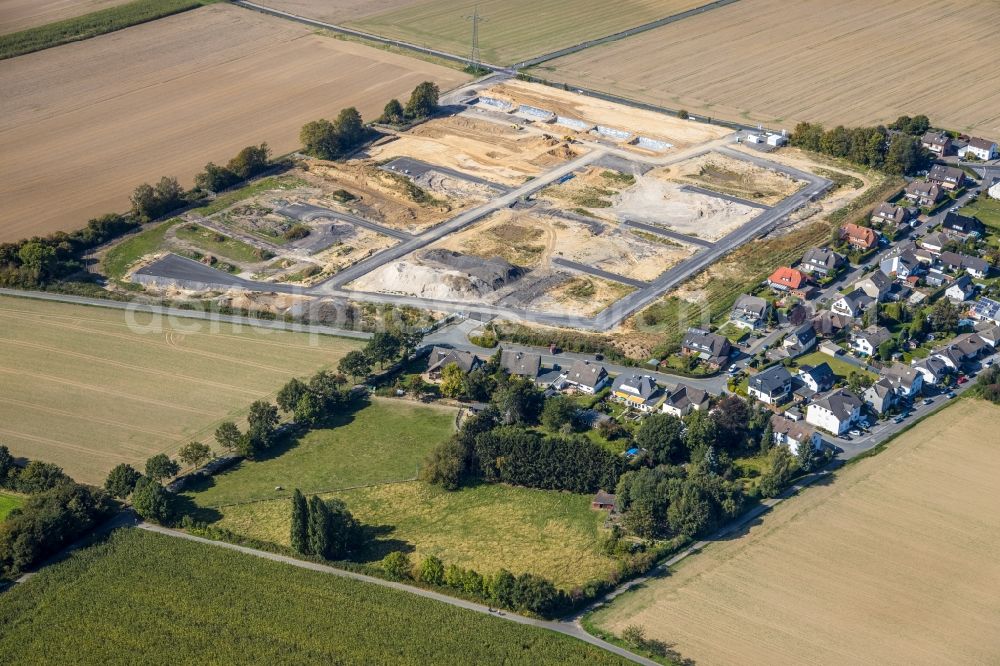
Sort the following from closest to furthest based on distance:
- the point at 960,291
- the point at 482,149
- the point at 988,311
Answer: the point at 988,311, the point at 960,291, the point at 482,149

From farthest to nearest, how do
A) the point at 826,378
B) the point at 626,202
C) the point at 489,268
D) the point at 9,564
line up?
the point at 626,202, the point at 489,268, the point at 826,378, the point at 9,564

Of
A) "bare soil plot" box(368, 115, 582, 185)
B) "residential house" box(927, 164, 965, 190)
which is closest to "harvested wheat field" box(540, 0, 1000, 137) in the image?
"residential house" box(927, 164, 965, 190)

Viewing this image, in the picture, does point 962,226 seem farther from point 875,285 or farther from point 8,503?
point 8,503

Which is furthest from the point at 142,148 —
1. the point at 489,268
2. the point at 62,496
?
the point at 62,496

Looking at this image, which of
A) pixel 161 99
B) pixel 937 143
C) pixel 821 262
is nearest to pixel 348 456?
pixel 821 262

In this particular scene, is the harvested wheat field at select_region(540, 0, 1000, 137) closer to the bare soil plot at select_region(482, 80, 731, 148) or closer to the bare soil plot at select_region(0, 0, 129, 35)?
the bare soil plot at select_region(482, 80, 731, 148)

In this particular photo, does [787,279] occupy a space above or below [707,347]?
above

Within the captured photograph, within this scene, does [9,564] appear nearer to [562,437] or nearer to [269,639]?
[269,639]

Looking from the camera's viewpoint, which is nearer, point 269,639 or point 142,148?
point 269,639
